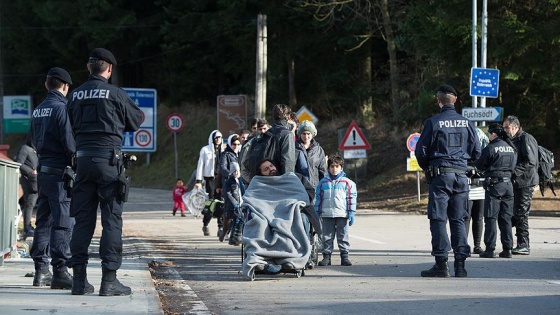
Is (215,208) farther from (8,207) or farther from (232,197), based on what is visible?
(8,207)

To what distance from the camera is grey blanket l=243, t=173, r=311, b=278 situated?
11.6 m

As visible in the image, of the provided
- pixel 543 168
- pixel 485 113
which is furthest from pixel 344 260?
pixel 485 113

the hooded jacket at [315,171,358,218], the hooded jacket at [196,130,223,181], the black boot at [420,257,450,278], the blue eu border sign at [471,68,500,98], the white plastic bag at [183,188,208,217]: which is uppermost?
the blue eu border sign at [471,68,500,98]

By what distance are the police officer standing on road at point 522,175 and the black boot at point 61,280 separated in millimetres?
7014

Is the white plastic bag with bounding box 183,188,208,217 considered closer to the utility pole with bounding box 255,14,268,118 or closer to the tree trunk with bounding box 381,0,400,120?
the utility pole with bounding box 255,14,268,118

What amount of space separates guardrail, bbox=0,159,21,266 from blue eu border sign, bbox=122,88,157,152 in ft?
28.4

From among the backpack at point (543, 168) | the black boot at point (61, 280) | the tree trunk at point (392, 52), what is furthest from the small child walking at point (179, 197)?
the black boot at point (61, 280)

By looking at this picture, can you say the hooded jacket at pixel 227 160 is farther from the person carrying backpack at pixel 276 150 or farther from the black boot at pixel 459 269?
the black boot at pixel 459 269

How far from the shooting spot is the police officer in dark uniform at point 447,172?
11.9 m

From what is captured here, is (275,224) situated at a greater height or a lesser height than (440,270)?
greater

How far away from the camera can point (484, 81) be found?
79.4 feet

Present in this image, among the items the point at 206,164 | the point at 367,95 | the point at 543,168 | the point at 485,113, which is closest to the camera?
the point at 543,168

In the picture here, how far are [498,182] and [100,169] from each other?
696cm

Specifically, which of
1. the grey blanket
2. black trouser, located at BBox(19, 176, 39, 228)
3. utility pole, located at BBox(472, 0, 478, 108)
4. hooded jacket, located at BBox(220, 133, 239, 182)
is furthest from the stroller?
utility pole, located at BBox(472, 0, 478, 108)
